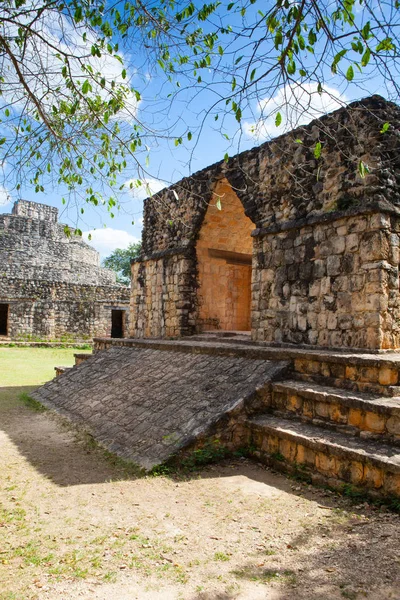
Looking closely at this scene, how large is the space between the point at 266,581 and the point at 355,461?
1.59m

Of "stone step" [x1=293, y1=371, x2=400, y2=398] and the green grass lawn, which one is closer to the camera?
"stone step" [x1=293, y1=371, x2=400, y2=398]

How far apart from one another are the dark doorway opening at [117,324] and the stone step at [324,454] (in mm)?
20483

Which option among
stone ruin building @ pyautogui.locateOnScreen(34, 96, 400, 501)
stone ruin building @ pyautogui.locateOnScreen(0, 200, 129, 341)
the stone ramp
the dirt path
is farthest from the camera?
stone ruin building @ pyautogui.locateOnScreen(0, 200, 129, 341)

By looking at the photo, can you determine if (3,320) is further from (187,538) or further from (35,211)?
(187,538)

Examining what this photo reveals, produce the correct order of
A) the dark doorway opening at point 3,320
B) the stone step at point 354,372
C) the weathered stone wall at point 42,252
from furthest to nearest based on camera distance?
the weathered stone wall at point 42,252 → the dark doorway opening at point 3,320 → the stone step at point 354,372

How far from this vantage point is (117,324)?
2552cm

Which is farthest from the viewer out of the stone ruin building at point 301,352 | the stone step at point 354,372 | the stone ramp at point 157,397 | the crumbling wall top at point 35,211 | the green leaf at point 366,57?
the crumbling wall top at point 35,211

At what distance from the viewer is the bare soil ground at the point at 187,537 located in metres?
2.72

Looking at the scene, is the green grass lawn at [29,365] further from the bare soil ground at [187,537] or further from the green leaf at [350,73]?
the green leaf at [350,73]

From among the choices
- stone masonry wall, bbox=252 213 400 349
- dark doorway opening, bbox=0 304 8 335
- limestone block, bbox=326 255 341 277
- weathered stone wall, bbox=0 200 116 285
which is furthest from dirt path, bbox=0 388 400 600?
weathered stone wall, bbox=0 200 116 285

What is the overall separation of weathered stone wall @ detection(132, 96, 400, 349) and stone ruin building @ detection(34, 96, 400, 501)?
2 centimetres

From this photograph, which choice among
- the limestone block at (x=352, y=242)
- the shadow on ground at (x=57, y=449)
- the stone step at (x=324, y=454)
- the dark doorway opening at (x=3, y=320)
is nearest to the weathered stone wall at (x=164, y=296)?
the shadow on ground at (x=57, y=449)

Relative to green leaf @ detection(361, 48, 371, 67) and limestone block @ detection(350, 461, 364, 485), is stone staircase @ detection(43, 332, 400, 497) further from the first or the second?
green leaf @ detection(361, 48, 371, 67)

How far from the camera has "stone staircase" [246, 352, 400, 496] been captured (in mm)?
4004
